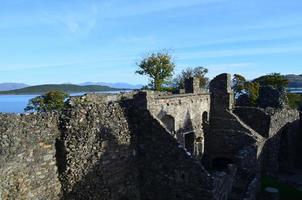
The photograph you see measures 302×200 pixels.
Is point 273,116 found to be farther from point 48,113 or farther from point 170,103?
point 48,113

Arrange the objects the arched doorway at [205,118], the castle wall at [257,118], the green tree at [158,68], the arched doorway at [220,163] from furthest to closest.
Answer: the green tree at [158,68]
the arched doorway at [205,118]
the castle wall at [257,118]
the arched doorway at [220,163]

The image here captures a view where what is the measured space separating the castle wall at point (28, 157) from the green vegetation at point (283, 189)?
12.5 metres

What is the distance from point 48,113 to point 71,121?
28.4 inches

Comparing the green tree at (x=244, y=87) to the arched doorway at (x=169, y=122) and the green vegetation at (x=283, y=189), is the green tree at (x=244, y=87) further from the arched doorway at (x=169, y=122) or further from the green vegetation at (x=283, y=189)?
the arched doorway at (x=169, y=122)

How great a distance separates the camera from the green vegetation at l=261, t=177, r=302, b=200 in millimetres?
20145

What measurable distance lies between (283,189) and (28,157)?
48.6 ft

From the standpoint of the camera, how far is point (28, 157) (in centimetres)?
1077

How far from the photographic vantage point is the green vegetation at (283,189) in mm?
20145

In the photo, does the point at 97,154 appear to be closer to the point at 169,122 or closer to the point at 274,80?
the point at 169,122

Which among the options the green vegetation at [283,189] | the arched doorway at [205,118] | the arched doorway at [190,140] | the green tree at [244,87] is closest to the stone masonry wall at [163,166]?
the green vegetation at [283,189]

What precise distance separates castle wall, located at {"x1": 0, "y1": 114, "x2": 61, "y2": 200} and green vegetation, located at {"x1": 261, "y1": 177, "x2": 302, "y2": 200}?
1255 cm

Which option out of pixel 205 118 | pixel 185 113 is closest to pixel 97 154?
pixel 185 113

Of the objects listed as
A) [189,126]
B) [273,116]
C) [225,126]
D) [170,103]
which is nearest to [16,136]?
[170,103]

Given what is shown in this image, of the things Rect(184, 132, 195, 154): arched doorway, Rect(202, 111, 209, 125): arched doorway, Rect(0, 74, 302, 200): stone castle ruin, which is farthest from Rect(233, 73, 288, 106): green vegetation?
Rect(0, 74, 302, 200): stone castle ruin
